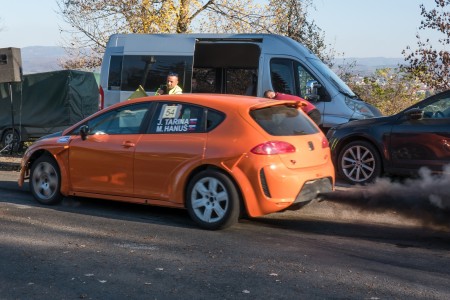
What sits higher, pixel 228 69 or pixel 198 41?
pixel 198 41

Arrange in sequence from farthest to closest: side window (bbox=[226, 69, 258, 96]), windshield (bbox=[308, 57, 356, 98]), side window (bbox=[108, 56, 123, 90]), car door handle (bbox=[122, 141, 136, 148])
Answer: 1. side window (bbox=[226, 69, 258, 96])
2. side window (bbox=[108, 56, 123, 90])
3. windshield (bbox=[308, 57, 356, 98])
4. car door handle (bbox=[122, 141, 136, 148])

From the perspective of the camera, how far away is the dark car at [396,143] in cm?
948

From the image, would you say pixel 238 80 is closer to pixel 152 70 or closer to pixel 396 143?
pixel 152 70

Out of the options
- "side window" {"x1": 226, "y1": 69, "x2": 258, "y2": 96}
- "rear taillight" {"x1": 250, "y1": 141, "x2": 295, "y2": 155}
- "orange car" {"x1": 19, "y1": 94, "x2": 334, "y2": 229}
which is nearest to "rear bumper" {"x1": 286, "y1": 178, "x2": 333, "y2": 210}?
"orange car" {"x1": 19, "y1": 94, "x2": 334, "y2": 229}

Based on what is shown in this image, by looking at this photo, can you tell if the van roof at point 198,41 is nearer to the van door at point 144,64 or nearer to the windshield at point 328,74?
the van door at point 144,64

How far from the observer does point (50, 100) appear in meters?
18.9

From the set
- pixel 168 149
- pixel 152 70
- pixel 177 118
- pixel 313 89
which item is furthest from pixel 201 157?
pixel 152 70

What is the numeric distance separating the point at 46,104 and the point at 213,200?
13.0 m

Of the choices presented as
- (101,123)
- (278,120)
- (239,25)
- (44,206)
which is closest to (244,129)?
(278,120)

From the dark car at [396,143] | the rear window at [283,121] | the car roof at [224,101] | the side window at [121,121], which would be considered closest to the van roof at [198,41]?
the dark car at [396,143]

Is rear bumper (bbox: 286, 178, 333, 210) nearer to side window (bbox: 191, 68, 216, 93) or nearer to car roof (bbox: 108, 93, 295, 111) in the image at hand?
car roof (bbox: 108, 93, 295, 111)

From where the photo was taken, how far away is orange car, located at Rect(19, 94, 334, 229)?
6961 mm

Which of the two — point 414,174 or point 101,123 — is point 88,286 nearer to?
point 101,123

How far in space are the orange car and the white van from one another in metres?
4.26
